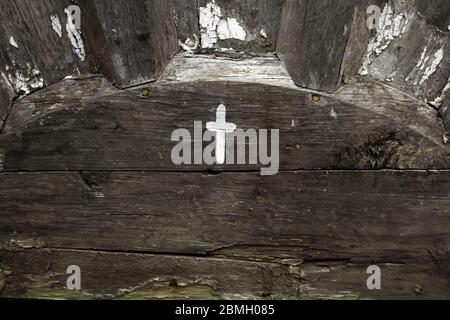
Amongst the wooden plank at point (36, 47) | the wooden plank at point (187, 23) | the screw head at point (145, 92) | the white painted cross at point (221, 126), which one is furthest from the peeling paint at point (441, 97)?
the wooden plank at point (36, 47)

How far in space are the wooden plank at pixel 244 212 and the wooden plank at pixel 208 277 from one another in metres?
0.03

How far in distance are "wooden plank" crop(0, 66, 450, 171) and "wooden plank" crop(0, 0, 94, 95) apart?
84mm

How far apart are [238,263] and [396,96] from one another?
64cm

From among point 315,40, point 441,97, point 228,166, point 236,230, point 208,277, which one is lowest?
point 208,277

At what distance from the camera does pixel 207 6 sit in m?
1.97

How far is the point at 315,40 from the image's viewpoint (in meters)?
1.96

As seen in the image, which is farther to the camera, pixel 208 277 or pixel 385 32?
pixel 208 277

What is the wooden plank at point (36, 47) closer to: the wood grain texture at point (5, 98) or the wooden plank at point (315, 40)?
the wood grain texture at point (5, 98)

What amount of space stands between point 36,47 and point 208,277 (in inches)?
32.0

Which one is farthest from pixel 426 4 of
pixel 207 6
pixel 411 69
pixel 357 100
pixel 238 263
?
pixel 238 263

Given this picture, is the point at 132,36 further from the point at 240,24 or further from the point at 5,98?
the point at 5,98

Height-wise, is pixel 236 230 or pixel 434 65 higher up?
pixel 434 65

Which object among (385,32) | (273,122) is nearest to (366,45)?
(385,32)

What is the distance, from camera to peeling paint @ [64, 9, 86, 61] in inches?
81.0
